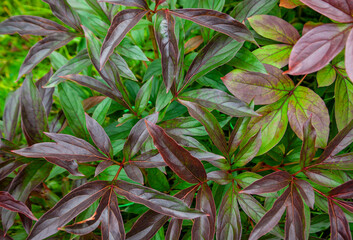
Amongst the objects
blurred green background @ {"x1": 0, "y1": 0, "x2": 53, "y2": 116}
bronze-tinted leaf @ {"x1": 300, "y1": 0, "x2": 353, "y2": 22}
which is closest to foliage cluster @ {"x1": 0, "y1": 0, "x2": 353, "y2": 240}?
bronze-tinted leaf @ {"x1": 300, "y1": 0, "x2": 353, "y2": 22}

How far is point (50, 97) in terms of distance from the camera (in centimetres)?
98

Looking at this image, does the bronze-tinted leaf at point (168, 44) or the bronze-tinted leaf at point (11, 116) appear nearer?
the bronze-tinted leaf at point (168, 44)

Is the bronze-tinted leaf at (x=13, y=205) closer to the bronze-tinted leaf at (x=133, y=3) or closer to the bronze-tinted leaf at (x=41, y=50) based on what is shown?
the bronze-tinted leaf at (x=41, y=50)

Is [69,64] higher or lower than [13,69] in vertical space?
higher

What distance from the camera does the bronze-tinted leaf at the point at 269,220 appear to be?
65 cm

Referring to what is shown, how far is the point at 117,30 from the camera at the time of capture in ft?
2.32

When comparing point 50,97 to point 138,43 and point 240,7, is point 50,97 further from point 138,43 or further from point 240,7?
point 240,7

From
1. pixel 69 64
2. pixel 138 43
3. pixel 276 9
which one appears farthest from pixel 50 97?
pixel 276 9

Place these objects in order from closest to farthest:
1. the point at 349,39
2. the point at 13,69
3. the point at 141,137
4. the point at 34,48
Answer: the point at 349,39, the point at 141,137, the point at 34,48, the point at 13,69

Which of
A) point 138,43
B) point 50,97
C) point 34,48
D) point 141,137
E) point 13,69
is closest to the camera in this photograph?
point 141,137


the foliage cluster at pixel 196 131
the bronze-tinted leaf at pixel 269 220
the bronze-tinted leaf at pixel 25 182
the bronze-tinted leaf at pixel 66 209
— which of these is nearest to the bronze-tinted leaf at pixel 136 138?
the foliage cluster at pixel 196 131

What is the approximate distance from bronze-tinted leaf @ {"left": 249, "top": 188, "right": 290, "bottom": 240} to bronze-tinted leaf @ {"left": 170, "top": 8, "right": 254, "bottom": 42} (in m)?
0.40

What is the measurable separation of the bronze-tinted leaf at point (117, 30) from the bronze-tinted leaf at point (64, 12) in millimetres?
273

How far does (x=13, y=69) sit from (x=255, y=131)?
67.7 inches
